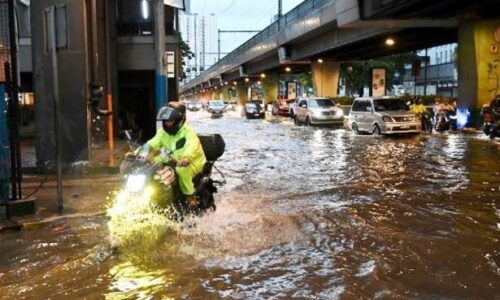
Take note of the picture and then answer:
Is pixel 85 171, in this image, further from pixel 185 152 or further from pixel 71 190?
pixel 185 152

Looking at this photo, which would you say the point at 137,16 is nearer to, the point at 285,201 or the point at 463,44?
the point at 463,44

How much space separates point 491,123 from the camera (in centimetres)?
2461

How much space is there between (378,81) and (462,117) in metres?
12.0

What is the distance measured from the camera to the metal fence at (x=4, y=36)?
9.48m

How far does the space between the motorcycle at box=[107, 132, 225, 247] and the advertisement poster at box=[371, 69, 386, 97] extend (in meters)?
34.3

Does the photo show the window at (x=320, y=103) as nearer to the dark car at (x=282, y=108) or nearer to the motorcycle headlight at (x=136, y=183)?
the dark car at (x=282, y=108)

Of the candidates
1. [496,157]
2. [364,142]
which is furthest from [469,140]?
[496,157]

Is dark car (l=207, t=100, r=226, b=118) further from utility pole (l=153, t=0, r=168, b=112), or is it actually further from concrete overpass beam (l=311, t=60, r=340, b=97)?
utility pole (l=153, t=0, r=168, b=112)

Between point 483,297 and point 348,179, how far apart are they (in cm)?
816

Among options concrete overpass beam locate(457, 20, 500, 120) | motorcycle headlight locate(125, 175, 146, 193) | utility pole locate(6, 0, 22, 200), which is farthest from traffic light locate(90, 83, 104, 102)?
concrete overpass beam locate(457, 20, 500, 120)

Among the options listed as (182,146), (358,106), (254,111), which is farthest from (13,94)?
(254,111)

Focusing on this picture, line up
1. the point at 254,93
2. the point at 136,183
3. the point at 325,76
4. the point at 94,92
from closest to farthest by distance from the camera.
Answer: the point at 136,183 → the point at 94,92 → the point at 325,76 → the point at 254,93

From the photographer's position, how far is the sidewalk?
914cm

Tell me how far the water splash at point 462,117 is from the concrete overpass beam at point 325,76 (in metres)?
22.9
